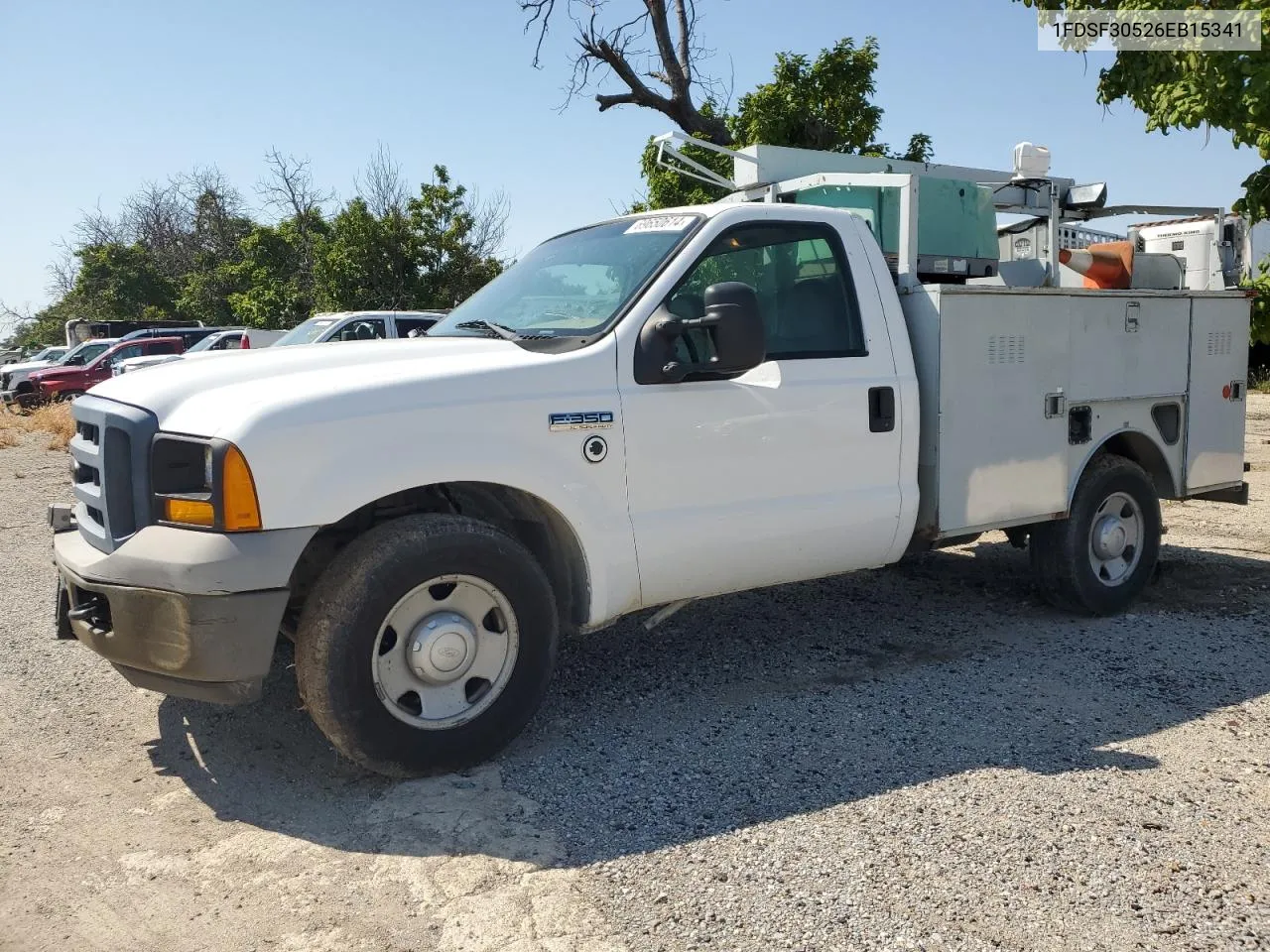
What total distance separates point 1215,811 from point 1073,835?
597 mm

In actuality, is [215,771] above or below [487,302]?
below

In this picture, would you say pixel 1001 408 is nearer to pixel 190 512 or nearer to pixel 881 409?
pixel 881 409

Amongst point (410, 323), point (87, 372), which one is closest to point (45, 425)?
point (87, 372)

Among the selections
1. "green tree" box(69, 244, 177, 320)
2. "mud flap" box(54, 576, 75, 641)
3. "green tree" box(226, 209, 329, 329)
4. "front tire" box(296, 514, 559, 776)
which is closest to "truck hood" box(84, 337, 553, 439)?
"front tire" box(296, 514, 559, 776)

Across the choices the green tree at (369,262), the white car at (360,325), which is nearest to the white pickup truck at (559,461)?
the white car at (360,325)

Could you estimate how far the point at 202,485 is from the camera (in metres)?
3.53

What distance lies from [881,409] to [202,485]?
2880 millimetres

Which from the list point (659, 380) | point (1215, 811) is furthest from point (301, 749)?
point (1215, 811)

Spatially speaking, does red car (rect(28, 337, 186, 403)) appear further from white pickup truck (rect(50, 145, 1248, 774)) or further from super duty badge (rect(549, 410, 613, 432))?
super duty badge (rect(549, 410, 613, 432))

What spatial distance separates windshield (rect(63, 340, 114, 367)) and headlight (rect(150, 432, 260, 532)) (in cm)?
2363

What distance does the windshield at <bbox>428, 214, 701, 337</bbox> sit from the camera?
14.4 ft

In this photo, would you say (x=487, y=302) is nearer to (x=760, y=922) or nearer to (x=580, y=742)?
(x=580, y=742)

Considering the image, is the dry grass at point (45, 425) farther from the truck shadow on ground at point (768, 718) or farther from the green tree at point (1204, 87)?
the green tree at point (1204, 87)

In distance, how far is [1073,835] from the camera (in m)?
3.47
